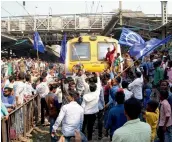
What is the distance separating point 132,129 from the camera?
13.8ft

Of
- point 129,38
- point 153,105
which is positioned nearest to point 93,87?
point 153,105

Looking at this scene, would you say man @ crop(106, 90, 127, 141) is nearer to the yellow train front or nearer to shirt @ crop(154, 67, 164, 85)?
shirt @ crop(154, 67, 164, 85)

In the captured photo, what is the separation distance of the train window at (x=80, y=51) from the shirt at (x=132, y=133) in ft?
38.6

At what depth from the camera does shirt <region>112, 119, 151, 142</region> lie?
4113mm

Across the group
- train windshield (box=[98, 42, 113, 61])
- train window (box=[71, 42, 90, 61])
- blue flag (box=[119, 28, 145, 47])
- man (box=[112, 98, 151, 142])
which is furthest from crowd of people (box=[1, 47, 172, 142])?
train window (box=[71, 42, 90, 61])

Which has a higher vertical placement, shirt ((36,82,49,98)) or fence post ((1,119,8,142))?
shirt ((36,82,49,98))

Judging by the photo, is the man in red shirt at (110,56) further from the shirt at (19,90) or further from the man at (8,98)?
the man at (8,98)

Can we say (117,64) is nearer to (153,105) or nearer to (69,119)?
(153,105)

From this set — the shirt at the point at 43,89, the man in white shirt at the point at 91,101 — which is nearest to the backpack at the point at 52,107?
the man in white shirt at the point at 91,101

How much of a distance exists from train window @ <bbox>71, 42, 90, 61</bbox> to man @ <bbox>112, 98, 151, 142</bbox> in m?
11.7

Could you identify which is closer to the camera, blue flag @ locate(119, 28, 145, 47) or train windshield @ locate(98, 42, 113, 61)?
blue flag @ locate(119, 28, 145, 47)

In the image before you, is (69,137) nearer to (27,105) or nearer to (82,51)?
(27,105)

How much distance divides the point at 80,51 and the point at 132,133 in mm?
12183

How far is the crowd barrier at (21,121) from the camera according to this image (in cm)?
756
